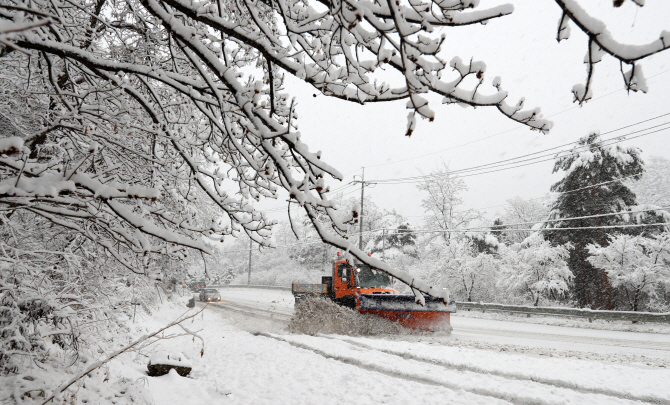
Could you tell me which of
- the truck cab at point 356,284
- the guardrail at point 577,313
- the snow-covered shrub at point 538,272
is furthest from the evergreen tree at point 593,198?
the truck cab at point 356,284

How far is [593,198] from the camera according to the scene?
21.6 metres

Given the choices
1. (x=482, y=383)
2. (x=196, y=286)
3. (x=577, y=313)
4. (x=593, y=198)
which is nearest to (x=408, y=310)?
(x=482, y=383)

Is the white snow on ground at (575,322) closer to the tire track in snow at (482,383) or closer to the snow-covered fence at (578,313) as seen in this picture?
the snow-covered fence at (578,313)

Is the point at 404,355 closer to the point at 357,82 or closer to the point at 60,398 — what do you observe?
the point at 60,398

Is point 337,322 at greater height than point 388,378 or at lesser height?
greater

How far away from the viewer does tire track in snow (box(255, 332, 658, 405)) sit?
547cm

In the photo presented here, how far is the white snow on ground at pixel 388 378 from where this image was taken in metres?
5.62

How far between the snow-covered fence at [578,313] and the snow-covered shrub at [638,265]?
1.85m

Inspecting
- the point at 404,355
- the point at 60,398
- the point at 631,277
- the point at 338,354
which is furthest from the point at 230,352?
the point at 631,277

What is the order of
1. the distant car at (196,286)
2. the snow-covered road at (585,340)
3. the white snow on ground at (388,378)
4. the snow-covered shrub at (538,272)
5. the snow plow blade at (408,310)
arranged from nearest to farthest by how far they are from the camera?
the white snow on ground at (388,378)
the snow-covered road at (585,340)
the snow plow blade at (408,310)
the snow-covered shrub at (538,272)
the distant car at (196,286)

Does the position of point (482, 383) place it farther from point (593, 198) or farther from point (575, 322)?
point (593, 198)

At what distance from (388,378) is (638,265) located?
52.1ft

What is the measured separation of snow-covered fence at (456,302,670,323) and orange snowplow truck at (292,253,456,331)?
848 cm

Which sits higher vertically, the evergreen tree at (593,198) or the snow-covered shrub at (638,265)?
the evergreen tree at (593,198)
